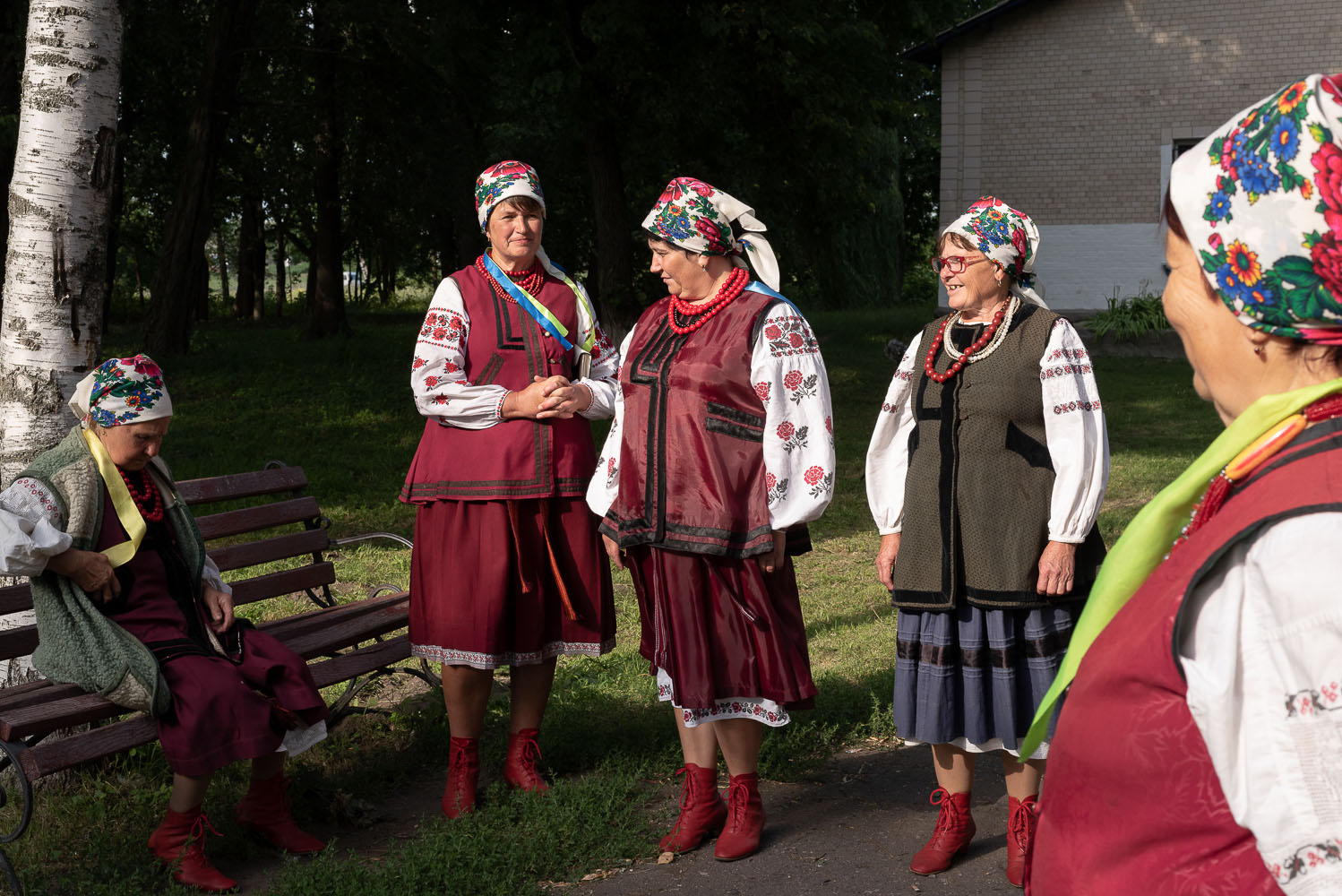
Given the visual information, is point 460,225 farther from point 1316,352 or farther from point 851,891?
point 1316,352

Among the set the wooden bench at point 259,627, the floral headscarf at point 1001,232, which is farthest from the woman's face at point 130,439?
the floral headscarf at point 1001,232

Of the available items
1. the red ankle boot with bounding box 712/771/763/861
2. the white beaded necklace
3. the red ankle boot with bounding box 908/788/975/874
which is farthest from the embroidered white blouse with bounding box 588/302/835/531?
the red ankle boot with bounding box 908/788/975/874

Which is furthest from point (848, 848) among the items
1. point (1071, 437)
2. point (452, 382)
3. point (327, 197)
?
point (327, 197)

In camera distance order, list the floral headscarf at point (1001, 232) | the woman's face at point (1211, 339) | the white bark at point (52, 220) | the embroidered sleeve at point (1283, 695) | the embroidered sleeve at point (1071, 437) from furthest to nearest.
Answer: the white bark at point (52, 220) → the floral headscarf at point (1001, 232) → the embroidered sleeve at point (1071, 437) → the woman's face at point (1211, 339) → the embroidered sleeve at point (1283, 695)

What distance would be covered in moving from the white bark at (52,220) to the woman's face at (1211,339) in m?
4.24

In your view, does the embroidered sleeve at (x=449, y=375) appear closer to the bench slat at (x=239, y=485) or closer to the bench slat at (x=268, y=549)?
the bench slat at (x=239, y=485)

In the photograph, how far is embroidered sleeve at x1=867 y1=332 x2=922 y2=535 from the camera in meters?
4.27

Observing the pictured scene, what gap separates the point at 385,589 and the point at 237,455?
6.78 meters

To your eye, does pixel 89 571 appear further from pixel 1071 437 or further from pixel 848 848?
pixel 1071 437

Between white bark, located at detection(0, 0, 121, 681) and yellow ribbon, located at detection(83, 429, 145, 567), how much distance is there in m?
0.78

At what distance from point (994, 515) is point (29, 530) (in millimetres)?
2935

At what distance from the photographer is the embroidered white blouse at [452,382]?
4477 millimetres

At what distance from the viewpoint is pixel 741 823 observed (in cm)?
429

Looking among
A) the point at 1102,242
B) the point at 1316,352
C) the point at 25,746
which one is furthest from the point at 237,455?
the point at 1102,242
